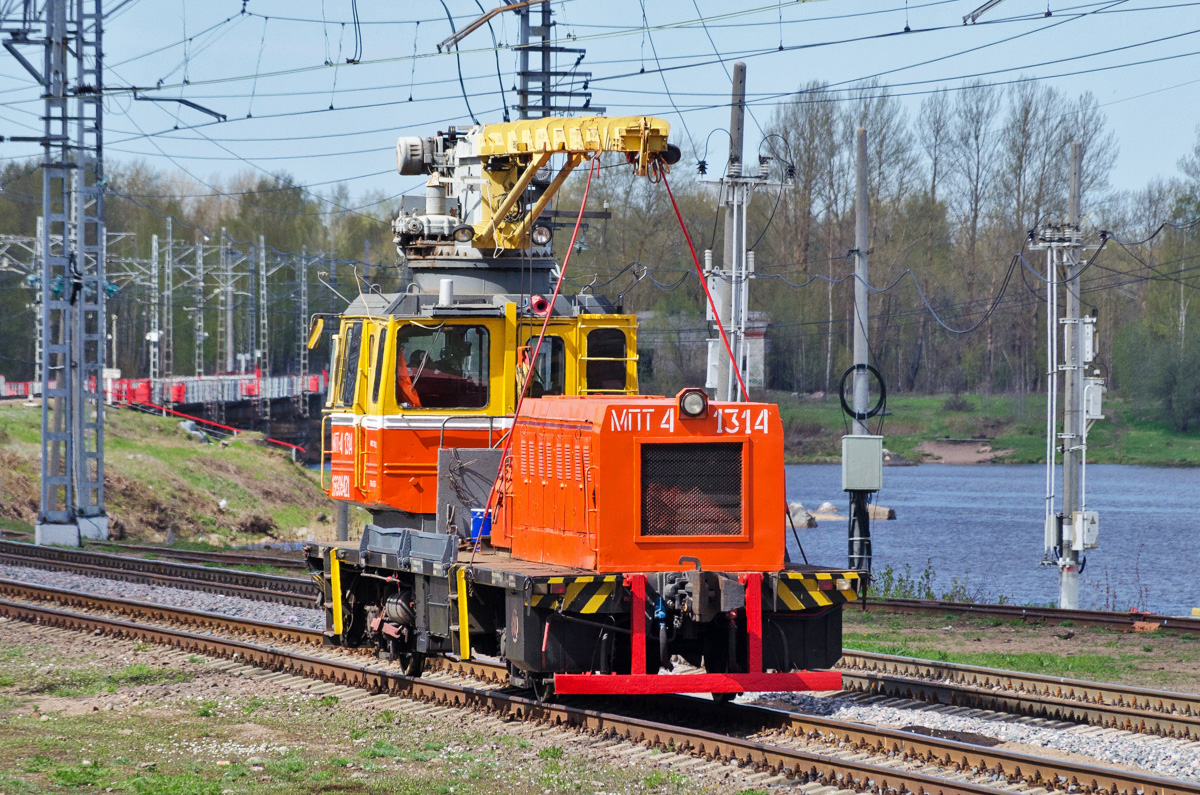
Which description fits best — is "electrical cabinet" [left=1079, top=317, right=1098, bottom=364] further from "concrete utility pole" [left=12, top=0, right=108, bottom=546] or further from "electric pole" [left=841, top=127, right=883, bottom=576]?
"concrete utility pole" [left=12, top=0, right=108, bottom=546]

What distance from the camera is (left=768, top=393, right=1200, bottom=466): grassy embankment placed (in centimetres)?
6794

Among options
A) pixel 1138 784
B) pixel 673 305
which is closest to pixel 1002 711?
pixel 1138 784

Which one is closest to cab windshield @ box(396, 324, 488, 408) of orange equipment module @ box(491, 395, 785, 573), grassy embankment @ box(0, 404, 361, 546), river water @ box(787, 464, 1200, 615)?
orange equipment module @ box(491, 395, 785, 573)

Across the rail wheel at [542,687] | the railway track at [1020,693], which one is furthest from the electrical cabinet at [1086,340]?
the rail wheel at [542,687]

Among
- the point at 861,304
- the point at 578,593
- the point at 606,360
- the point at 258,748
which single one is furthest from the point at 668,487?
the point at 861,304

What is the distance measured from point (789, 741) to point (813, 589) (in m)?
1.14

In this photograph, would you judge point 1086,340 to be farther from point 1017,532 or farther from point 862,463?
point 1017,532

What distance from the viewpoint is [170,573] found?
22172 millimetres

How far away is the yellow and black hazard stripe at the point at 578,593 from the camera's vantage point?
9336 millimetres

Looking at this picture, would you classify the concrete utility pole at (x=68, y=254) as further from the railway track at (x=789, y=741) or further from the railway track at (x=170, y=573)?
the railway track at (x=789, y=741)

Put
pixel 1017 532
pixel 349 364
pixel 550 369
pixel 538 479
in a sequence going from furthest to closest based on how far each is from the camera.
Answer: pixel 1017 532 < pixel 349 364 < pixel 550 369 < pixel 538 479

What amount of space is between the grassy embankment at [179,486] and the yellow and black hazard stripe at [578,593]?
2528cm

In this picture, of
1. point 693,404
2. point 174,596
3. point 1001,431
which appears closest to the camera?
point 693,404

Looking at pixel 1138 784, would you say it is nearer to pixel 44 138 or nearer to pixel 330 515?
pixel 44 138
